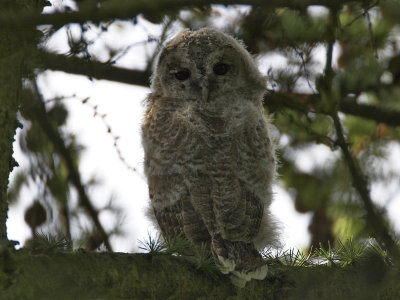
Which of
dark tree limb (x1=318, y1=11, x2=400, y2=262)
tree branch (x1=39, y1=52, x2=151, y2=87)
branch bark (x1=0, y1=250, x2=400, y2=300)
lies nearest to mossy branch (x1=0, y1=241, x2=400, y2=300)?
branch bark (x1=0, y1=250, x2=400, y2=300)

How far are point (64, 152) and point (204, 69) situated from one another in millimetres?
1227

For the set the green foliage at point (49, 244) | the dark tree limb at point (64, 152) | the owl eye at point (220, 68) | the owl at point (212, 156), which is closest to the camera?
the green foliage at point (49, 244)

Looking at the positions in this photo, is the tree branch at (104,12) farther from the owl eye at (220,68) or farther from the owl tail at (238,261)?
the owl eye at (220,68)

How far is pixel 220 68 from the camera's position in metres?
4.11

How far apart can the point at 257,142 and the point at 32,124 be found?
158 centimetres

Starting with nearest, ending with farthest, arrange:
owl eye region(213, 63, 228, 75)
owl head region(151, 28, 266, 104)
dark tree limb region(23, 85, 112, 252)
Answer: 1. dark tree limb region(23, 85, 112, 252)
2. owl head region(151, 28, 266, 104)
3. owl eye region(213, 63, 228, 75)

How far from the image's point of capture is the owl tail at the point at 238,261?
274 cm

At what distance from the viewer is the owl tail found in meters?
2.74

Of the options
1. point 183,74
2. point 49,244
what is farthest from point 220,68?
point 49,244

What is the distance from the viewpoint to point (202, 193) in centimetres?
320

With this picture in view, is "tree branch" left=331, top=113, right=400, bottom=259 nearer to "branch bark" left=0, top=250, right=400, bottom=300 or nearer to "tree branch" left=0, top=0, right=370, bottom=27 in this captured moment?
"branch bark" left=0, top=250, right=400, bottom=300

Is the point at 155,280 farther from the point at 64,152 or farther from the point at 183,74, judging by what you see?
the point at 183,74

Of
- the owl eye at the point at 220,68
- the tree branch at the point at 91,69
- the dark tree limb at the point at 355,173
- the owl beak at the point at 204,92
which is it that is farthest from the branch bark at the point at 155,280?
the owl eye at the point at 220,68

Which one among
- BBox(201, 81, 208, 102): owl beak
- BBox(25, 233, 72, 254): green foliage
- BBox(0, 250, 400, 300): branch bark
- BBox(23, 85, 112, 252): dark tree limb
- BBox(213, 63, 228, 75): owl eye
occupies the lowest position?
BBox(0, 250, 400, 300): branch bark
